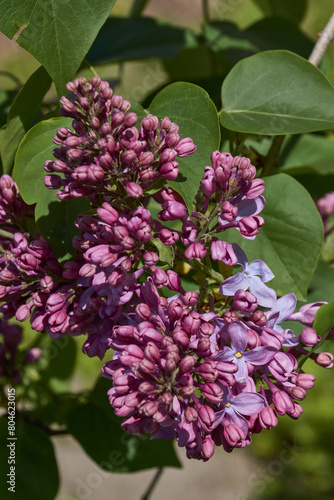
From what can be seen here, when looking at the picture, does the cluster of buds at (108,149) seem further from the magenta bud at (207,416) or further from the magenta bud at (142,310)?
the magenta bud at (207,416)

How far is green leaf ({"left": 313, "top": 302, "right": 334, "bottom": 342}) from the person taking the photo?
0.84m

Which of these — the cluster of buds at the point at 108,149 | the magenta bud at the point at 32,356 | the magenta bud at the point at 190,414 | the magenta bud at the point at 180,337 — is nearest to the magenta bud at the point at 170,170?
the cluster of buds at the point at 108,149

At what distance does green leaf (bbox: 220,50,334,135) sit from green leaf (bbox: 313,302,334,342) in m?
0.29

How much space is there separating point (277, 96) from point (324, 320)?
40 centimetres

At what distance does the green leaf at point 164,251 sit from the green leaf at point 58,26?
265 mm

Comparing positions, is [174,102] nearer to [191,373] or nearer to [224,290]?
[224,290]

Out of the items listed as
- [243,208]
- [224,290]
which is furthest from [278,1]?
[224,290]

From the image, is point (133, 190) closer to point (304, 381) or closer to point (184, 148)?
point (184, 148)

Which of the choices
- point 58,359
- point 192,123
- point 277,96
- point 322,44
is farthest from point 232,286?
point 58,359

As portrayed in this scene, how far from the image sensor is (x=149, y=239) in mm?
793

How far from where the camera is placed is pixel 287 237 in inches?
39.2

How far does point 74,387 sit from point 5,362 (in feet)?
8.83

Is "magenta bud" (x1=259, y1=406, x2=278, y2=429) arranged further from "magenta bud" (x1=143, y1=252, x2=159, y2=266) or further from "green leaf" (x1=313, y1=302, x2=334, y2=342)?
"magenta bud" (x1=143, y1=252, x2=159, y2=266)

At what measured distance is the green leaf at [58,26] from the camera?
2.66ft
